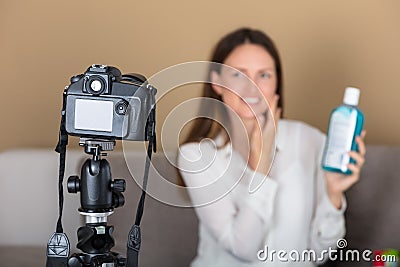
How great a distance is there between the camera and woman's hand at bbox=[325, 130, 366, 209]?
1575 mm

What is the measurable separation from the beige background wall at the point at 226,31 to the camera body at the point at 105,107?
4.05 feet

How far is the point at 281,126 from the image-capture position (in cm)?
178

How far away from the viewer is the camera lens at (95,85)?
89 cm

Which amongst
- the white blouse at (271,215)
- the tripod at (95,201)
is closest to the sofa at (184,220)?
the white blouse at (271,215)

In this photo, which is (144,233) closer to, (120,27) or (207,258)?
(207,258)

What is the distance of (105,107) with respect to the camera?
0.89m

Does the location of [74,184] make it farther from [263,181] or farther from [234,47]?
[234,47]

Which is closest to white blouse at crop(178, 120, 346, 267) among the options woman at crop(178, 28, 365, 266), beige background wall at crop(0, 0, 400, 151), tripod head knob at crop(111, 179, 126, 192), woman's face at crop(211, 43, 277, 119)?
woman at crop(178, 28, 365, 266)

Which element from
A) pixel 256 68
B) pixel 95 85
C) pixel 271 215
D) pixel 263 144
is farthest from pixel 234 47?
pixel 95 85

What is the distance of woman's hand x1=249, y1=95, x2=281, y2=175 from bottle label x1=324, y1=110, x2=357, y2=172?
121 mm

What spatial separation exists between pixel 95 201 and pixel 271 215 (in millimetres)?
801

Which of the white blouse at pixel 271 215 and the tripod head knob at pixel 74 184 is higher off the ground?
the tripod head knob at pixel 74 184

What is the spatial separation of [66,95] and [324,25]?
1351 millimetres

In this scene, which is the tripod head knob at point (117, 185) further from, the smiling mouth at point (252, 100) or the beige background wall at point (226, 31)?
the beige background wall at point (226, 31)
